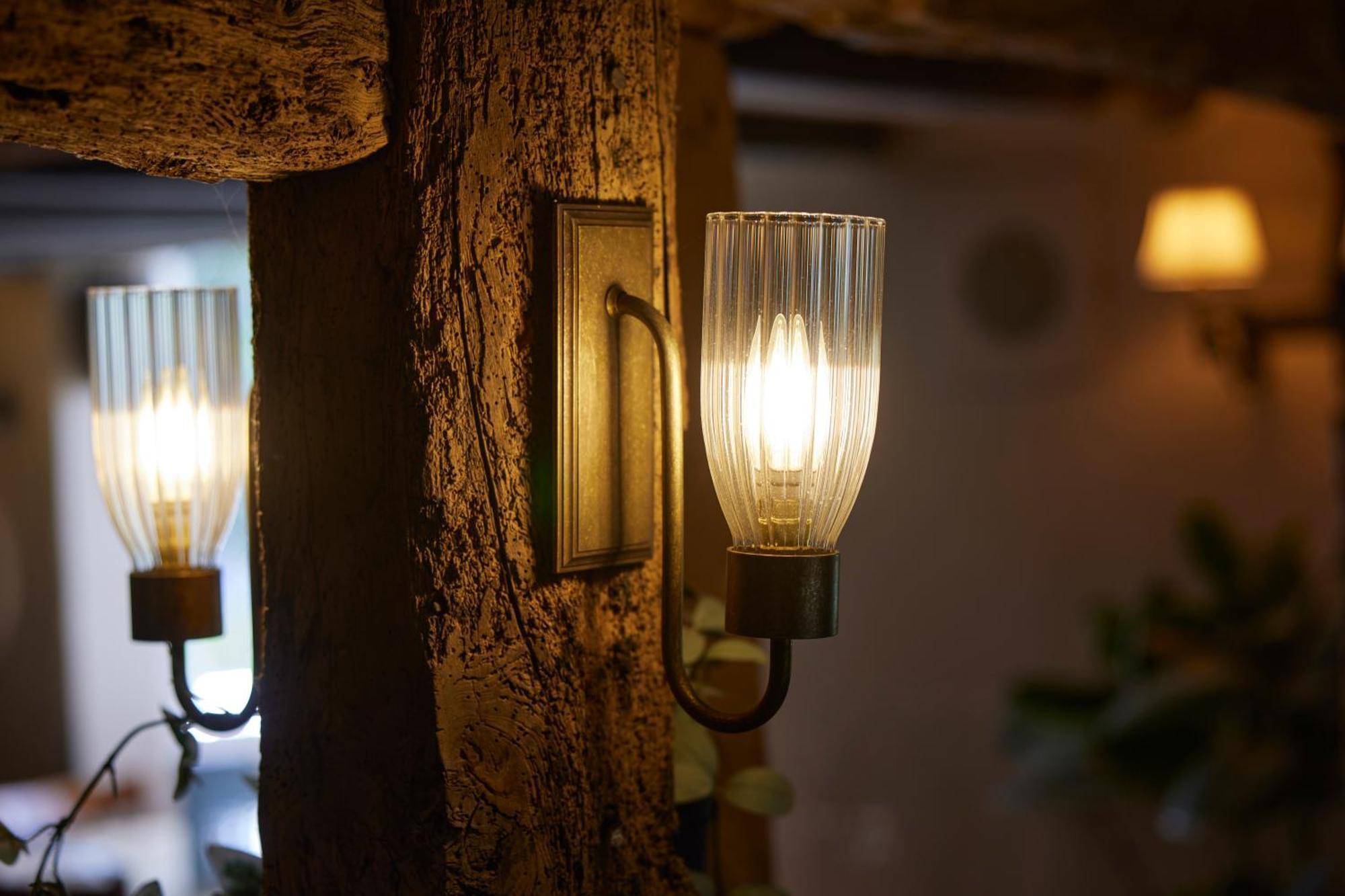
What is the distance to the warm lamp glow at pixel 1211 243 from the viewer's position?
10.2 feet

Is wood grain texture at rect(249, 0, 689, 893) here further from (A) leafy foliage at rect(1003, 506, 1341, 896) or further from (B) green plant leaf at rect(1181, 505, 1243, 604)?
(B) green plant leaf at rect(1181, 505, 1243, 604)

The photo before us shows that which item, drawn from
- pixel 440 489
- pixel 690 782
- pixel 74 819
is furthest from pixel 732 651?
pixel 74 819

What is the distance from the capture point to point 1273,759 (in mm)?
3125

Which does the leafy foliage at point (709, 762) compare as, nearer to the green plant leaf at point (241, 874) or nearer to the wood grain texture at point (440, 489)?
the wood grain texture at point (440, 489)

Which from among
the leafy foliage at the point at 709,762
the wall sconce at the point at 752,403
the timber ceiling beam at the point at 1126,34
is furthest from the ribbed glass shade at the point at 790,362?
the timber ceiling beam at the point at 1126,34

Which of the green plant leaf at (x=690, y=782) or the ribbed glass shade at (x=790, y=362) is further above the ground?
the ribbed glass shade at (x=790, y=362)

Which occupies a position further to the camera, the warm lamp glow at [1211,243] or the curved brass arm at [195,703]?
the warm lamp glow at [1211,243]

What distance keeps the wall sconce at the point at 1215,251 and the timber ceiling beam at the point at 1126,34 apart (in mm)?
586

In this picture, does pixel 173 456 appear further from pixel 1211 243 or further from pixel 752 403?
pixel 1211 243

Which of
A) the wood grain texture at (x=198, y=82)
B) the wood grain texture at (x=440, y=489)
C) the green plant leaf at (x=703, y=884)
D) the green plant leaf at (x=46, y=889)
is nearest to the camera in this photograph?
the wood grain texture at (x=198, y=82)

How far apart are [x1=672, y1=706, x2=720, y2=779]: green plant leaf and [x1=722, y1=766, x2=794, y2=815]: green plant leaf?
0.05 meters

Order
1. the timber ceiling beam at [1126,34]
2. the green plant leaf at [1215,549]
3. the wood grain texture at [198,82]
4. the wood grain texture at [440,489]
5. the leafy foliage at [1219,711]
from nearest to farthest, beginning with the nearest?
1. the wood grain texture at [198,82]
2. the wood grain texture at [440,489]
3. the timber ceiling beam at [1126,34]
4. the leafy foliage at [1219,711]
5. the green plant leaf at [1215,549]

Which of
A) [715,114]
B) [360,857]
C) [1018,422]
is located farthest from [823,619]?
[1018,422]

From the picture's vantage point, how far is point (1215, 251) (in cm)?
312
